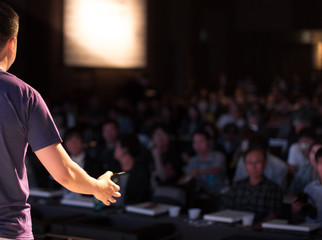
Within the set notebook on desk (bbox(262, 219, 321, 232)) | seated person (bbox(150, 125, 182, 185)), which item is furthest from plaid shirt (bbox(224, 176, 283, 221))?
seated person (bbox(150, 125, 182, 185))

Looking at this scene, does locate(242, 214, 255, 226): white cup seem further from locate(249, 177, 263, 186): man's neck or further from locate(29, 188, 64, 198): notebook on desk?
locate(29, 188, 64, 198): notebook on desk

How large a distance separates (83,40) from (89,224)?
10433mm

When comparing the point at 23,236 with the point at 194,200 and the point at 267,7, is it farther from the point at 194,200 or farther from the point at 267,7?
the point at 267,7

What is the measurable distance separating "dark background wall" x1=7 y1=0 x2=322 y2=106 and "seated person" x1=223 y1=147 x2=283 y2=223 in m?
8.56

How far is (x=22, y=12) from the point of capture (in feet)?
40.8

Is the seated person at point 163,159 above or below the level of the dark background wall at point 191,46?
below

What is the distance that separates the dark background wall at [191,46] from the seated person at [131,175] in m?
7.62

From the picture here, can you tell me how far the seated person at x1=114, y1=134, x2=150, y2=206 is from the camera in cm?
485

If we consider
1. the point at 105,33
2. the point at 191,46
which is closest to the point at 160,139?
the point at 105,33

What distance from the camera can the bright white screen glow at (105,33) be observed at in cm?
1356

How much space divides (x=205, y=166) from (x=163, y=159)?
0.84m

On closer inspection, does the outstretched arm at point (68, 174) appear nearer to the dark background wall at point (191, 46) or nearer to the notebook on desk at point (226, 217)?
the notebook on desk at point (226, 217)

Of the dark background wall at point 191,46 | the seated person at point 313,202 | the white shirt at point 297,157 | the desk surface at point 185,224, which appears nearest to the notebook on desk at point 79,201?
the desk surface at point 185,224

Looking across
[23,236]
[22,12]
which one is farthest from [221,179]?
[22,12]
